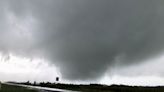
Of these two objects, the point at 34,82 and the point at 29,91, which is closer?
the point at 29,91

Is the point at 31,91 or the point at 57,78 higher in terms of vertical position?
the point at 57,78

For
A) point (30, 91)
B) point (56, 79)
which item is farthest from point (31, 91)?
point (56, 79)

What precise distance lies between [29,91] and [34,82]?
7016 cm

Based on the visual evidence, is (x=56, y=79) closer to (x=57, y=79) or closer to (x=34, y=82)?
(x=57, y=79)

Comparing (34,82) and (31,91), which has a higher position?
(34,82)

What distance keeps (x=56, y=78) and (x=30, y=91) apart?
33688 millimetres

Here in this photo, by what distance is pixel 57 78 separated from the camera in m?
96.6

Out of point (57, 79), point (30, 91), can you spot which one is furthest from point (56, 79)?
point (30, 91)

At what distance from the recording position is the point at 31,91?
62688mm

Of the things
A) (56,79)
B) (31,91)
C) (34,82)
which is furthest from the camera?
(34,82)

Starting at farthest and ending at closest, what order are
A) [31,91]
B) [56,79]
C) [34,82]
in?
[34,82] < [56,79] < [31,91]

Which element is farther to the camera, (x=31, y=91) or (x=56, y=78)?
(x=56, y=78)

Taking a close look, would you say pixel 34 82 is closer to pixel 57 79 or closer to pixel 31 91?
pixel 57 79

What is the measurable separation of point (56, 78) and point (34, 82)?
123 ft
